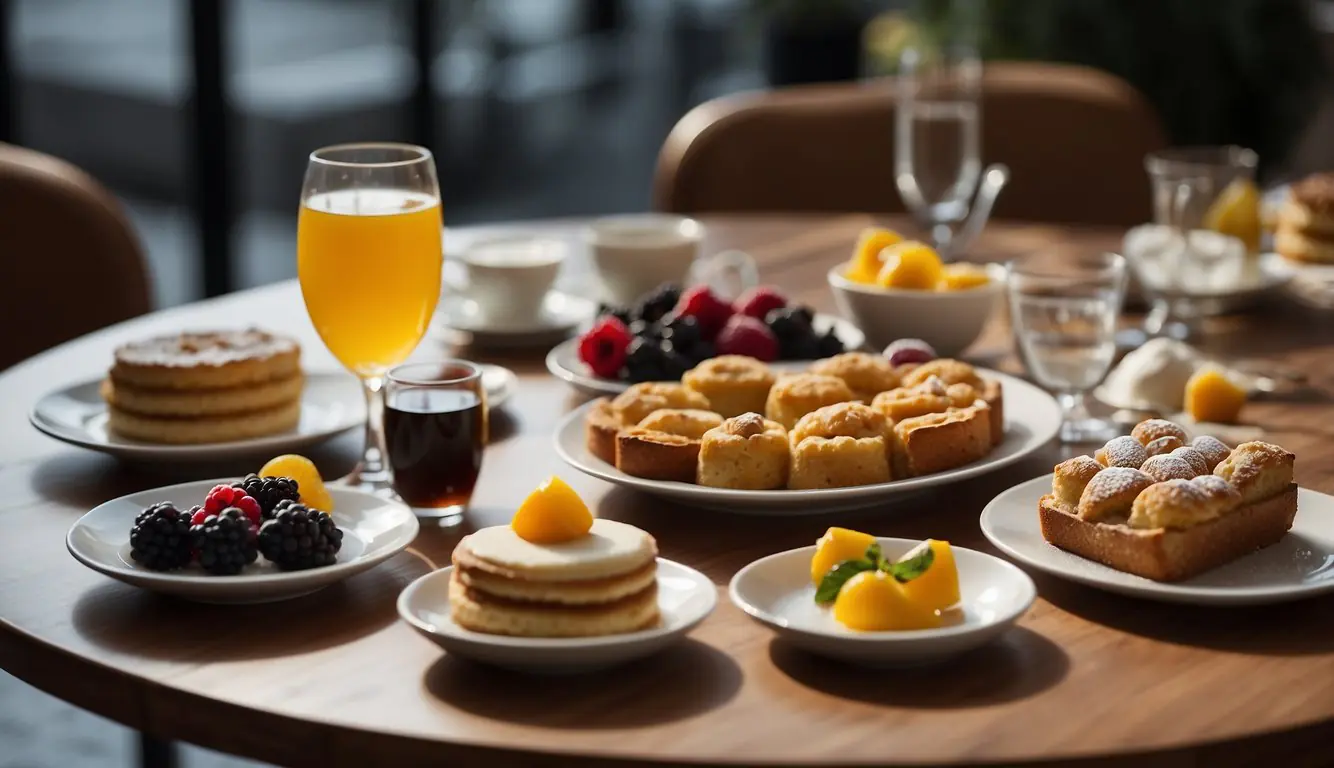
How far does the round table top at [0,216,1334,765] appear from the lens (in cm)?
95

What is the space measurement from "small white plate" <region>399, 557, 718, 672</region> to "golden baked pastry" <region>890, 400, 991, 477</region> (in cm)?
31

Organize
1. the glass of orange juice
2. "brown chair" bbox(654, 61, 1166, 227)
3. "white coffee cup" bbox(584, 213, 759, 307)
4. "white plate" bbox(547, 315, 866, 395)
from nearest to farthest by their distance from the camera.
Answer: the glass of orange juice
"white plate" bbox(547, 315, 866, 395)
"white coffee cup" bbox(584, 213, 759, 307)
"brown chair" bbox(654, 61, 1166, 227)

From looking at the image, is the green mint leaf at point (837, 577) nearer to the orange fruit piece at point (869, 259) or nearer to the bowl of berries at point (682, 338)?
the bowl of berries at point (682, 338)

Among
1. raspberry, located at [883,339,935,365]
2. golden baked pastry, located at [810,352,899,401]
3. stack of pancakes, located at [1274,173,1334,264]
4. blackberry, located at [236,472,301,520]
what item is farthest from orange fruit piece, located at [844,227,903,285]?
blackberry, located at [236,472,301,520]

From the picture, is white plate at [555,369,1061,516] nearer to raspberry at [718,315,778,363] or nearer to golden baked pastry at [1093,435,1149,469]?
golden baked pastry at [1093,435,1149,469]

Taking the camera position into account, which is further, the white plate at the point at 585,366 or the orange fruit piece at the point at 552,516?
the white plate at the point at 585,366

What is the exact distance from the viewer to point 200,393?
1505 mm

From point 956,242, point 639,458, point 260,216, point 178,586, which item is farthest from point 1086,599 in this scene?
point 260,216

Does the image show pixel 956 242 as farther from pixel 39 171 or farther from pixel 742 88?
pixel 742 88

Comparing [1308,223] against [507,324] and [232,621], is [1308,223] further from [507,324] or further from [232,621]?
Answer: [232,621]

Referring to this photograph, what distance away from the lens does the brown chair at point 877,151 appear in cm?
298

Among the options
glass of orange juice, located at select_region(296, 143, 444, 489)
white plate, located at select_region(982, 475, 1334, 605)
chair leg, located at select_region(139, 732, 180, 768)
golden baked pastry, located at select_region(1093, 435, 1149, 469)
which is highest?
glass of orange juice, located at select_region(296, 143, 444, 489)

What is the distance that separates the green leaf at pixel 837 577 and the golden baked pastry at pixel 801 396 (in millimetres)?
357

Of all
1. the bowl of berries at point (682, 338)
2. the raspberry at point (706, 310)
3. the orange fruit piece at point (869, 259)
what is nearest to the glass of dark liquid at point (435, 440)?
the bowl of berries at point (682, 338)
